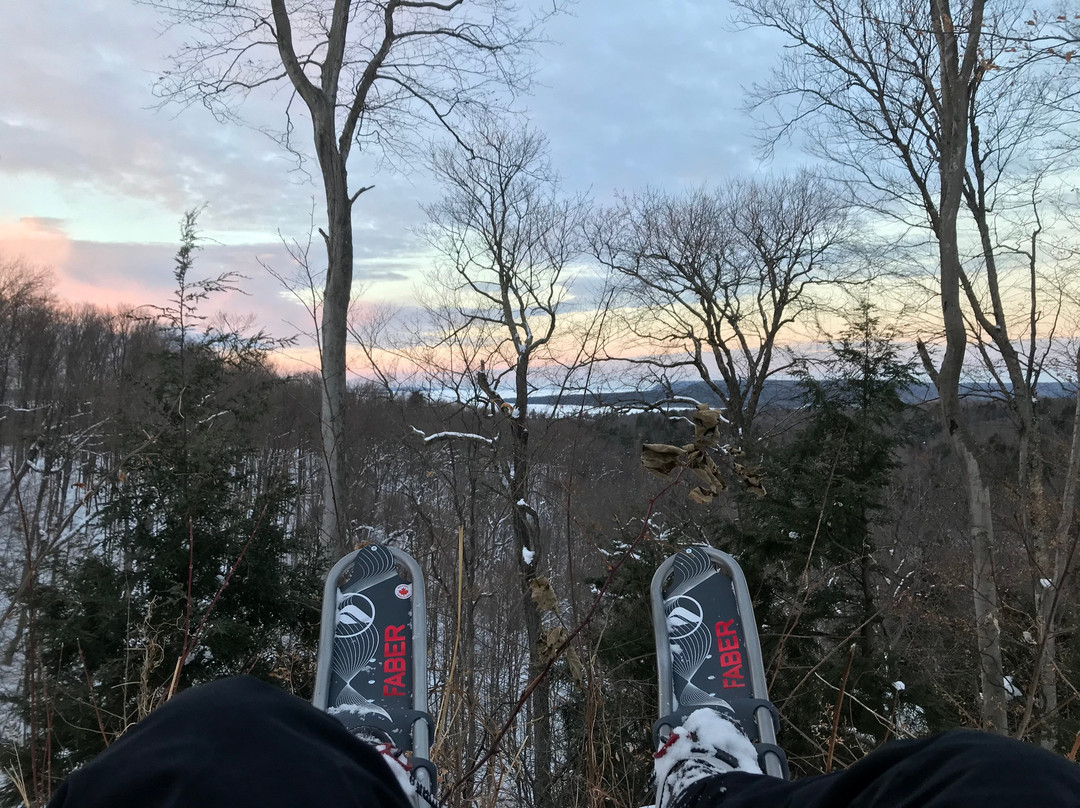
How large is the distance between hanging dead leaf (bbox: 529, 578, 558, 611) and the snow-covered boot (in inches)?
21.3

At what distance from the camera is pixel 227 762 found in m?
0.76

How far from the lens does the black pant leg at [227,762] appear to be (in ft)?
2.37

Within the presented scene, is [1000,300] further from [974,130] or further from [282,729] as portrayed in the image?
[282,729]

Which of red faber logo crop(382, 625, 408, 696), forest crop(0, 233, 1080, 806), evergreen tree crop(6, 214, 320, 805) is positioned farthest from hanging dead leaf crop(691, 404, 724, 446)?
evergreen tree crop(6, 214, 320, 805)

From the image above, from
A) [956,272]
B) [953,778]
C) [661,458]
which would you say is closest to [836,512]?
[956,272]

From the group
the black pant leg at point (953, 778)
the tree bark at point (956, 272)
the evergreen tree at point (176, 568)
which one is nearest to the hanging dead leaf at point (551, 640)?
the black pant leg at point (953, 778)

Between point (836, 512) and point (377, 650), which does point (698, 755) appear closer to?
point (377, 650)

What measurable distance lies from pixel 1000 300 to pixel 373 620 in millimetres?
12740

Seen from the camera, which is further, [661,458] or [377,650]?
[377,650]

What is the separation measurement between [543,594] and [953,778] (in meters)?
1.28

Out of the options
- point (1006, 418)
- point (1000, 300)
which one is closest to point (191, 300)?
point (1000, 300)

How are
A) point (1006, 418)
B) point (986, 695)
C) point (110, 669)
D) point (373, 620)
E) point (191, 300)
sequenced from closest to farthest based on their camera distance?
1. point (373, 620)
2. point (986, 695)
3. point (110, 669)
4. point (191, 300)
5. point (1006, 418)

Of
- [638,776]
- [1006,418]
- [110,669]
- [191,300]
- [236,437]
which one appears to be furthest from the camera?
[1006,418]

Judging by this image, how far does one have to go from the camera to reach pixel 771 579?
697 centimetres
